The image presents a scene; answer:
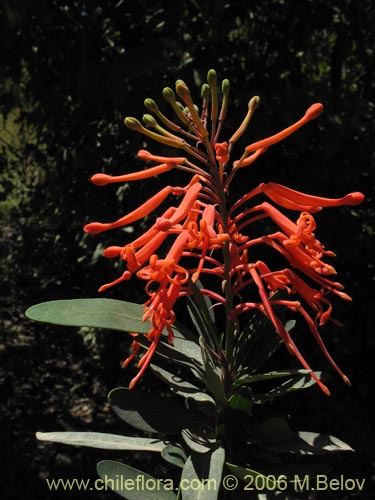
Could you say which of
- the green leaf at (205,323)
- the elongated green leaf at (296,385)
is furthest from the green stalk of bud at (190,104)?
the elongated green leaf at (296,385)

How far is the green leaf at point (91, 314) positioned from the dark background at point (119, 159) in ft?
3.95

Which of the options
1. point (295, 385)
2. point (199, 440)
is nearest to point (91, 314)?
point (199, 440)

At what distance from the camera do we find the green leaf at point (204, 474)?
1020 millimetres

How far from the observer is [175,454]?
1.24m

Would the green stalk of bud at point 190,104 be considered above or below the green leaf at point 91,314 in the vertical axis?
above

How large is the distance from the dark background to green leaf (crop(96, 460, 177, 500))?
1445 millimetres

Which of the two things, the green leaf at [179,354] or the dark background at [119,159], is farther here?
the dark background at [119,159]

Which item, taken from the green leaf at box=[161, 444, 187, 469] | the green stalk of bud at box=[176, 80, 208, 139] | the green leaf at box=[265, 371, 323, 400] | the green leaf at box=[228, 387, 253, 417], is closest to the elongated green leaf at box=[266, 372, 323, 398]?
the green leaf at box=[265, 371, 323, 400]

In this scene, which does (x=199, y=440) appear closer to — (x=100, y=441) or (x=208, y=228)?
(x=100, y=441)

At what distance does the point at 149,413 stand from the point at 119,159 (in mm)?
2038

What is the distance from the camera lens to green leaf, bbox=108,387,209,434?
126cm

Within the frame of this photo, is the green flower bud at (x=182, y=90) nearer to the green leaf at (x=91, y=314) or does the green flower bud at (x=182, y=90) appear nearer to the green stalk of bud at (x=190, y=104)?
the green stalk of bud at (x=190, y=104)

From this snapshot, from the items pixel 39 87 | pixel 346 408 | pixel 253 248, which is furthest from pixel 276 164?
pixel 346 408

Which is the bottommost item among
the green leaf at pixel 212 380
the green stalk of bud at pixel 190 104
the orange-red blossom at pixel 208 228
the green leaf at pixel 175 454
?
the green leaf at pixel 175 454
